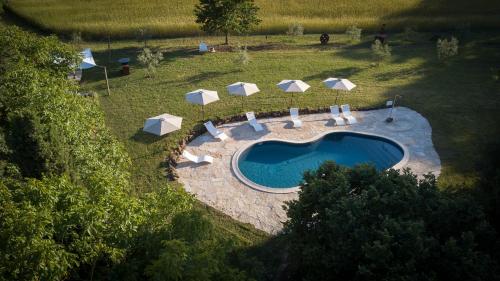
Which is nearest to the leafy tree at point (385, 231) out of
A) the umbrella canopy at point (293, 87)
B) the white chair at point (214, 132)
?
the white chair at point (214, 132)

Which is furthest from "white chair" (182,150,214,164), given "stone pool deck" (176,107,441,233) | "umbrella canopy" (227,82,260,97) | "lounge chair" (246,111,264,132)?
"umbrella canopy" (227,82,260,97)

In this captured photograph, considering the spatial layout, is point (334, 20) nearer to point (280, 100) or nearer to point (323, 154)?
point (280, 100)

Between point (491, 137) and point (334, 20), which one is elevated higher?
point (334, 20)

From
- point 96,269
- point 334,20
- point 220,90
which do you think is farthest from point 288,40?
point 96,269

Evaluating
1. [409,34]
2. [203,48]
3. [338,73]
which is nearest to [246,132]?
[338,73]

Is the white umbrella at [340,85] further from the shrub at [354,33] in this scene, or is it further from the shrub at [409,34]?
the shrub at [409,34]

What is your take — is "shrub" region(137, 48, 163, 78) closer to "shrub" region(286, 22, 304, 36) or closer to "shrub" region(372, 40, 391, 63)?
"shrub" region(286, 22, 304, 36)
